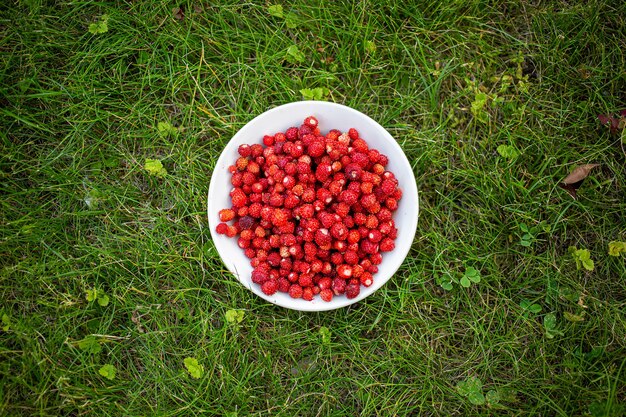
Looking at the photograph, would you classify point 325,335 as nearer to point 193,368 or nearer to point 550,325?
point 193,368

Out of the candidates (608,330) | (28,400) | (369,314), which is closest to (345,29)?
(369,314)

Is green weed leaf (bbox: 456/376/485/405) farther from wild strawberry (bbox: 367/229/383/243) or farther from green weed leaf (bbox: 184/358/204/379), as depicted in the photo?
green weed leaf (bbox: 184/358/204/379)

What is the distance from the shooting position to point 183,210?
3584mm

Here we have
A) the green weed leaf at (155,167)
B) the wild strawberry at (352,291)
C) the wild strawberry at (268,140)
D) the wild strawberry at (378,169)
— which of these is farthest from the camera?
the green weed leaf at (155,167)

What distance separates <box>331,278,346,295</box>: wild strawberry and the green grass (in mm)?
429

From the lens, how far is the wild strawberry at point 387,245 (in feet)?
10.2

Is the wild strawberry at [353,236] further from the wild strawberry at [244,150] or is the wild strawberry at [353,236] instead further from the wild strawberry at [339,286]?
the wild strawberry at [244,150]

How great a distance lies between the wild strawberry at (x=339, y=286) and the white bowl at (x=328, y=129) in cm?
5

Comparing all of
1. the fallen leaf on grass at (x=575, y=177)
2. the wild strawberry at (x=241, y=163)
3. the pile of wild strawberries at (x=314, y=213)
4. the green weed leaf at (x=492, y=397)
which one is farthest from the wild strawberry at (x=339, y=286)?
the fallen leaf on grass at (x=575, y=177)

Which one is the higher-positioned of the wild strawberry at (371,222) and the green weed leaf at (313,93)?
the green weed leaf at (313,93)

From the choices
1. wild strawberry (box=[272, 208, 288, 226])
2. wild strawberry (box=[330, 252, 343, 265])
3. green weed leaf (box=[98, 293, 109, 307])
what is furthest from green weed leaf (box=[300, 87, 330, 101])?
green weed leaf (box=[98, 293, 109, 307])

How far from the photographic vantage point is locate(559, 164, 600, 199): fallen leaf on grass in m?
Result: 3.59

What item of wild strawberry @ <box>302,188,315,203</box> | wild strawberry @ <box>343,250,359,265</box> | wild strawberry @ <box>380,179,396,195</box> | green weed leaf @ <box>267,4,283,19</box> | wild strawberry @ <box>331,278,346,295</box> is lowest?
wild strawberry @ <box>331,278,346,295</box>

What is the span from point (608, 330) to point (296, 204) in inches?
92.1
